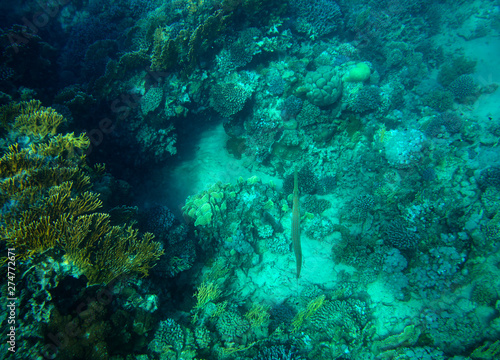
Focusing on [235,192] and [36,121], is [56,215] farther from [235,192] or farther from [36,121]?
[235,192]

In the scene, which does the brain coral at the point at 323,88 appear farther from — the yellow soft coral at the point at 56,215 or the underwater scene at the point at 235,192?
the yellow soft coral at the point at 56,215

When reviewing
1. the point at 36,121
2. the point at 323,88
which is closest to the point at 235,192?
the point at 323,88

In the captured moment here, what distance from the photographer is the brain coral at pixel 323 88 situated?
7010 millimetres

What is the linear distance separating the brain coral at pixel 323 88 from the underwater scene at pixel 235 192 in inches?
2.4

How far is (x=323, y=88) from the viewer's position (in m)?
7.02

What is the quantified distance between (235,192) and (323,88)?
14.0 ft

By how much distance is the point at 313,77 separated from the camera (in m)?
7.38

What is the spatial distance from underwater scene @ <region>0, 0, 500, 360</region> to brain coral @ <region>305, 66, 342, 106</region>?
6cm

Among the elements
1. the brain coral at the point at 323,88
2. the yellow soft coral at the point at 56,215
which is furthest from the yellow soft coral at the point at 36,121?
the brain coral at the point at 323,88

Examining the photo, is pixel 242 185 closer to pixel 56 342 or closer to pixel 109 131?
pixel 109 131

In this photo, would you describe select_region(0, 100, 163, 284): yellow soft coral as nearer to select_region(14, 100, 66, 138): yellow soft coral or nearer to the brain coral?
select_region(14, 100, 66, 138): yellow soft coral

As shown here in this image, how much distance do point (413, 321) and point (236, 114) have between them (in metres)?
7.58

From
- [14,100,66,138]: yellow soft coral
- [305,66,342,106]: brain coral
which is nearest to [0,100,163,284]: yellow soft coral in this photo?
[14,100,66,138]: yellow soft coral

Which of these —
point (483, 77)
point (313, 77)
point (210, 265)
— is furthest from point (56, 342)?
point (483, 77)
